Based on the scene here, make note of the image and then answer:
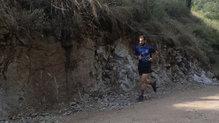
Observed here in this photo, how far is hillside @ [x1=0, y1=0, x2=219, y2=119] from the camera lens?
566cm

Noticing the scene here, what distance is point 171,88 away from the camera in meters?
9.58

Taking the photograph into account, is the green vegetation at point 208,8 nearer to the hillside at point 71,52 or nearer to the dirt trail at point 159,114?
the hillside at point 71,52

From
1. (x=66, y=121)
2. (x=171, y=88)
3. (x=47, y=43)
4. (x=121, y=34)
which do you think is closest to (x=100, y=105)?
(x=66, y=121)

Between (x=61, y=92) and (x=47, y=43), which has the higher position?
(x=47, y=43)

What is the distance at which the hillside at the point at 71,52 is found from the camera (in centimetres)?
566

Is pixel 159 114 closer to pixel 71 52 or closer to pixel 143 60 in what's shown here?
pixel 143 60

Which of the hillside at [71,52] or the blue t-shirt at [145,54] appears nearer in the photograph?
the hillside at [71,52]

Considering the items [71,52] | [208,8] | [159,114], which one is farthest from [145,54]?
[208,8]

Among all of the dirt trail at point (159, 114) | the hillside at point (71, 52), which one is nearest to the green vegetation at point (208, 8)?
the hillside at point (71, 52)

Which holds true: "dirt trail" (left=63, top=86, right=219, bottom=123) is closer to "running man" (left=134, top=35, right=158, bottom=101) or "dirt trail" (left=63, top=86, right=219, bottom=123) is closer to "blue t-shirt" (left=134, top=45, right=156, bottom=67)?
"running man" (left=134, top=35, right=158, bottom=101)

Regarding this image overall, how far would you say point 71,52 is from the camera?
22.9ft

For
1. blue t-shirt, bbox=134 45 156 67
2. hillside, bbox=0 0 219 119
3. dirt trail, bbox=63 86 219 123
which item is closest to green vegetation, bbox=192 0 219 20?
hillside, bbox=0 0 219 119

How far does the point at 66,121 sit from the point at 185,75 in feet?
25.5

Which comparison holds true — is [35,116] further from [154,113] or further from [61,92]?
[154,113]
